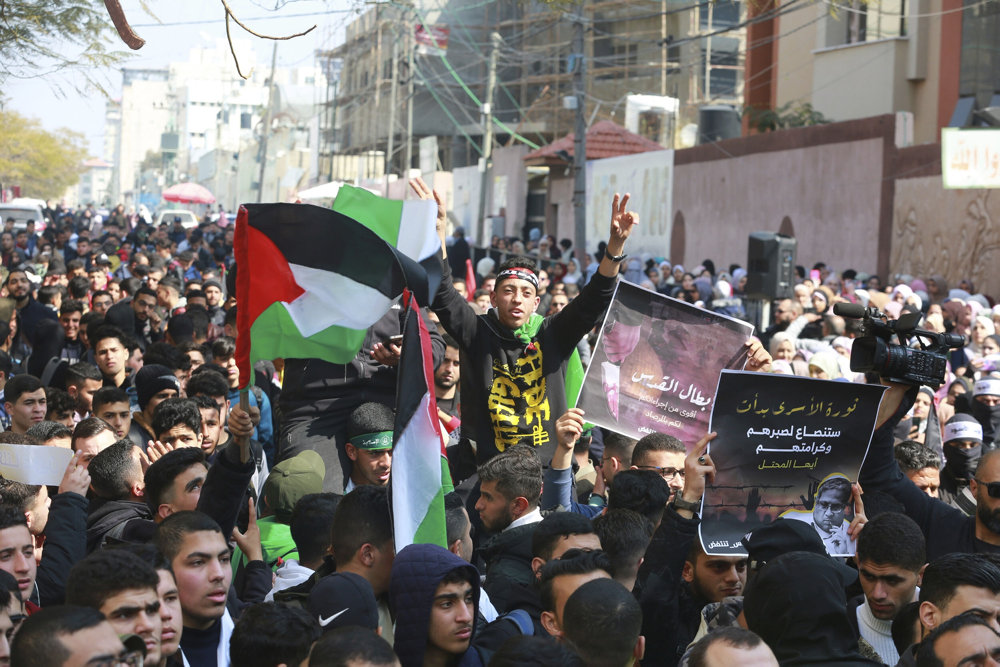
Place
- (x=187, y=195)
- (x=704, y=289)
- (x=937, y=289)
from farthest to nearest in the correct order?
(x=187, y=195)
(x=704, y=289)
(x=937, y=289)

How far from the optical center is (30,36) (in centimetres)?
747

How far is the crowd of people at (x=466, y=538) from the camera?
3670 mm

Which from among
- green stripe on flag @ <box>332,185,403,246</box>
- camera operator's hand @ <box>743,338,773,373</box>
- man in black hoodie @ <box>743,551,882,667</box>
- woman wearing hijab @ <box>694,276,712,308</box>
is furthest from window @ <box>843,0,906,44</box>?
man in black hoodie @ <box>743,551,882,667</box>

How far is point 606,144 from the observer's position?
108 ft

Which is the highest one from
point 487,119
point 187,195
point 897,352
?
point 487,119

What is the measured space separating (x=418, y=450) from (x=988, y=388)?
603 cm

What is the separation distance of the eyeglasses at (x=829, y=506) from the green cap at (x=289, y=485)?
86.6 inches

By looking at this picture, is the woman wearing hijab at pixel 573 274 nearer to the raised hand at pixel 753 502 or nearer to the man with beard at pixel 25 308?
the man with beard at pixel 25 308

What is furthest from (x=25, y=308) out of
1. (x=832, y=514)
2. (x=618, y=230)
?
(x=832, y=514)

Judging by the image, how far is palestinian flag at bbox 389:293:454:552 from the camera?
15.0 feet

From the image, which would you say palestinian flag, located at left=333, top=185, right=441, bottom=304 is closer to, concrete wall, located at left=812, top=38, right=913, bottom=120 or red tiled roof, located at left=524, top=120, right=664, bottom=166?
concrete wall, located at left=812, top=38, right=913, bottom=120

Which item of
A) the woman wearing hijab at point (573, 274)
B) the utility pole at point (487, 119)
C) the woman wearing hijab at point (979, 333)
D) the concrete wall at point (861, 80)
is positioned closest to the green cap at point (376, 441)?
the woman wearing hijab at point (979, 333)

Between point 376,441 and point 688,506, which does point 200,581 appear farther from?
point 376,441

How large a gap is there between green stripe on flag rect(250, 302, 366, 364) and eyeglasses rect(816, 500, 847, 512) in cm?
200
